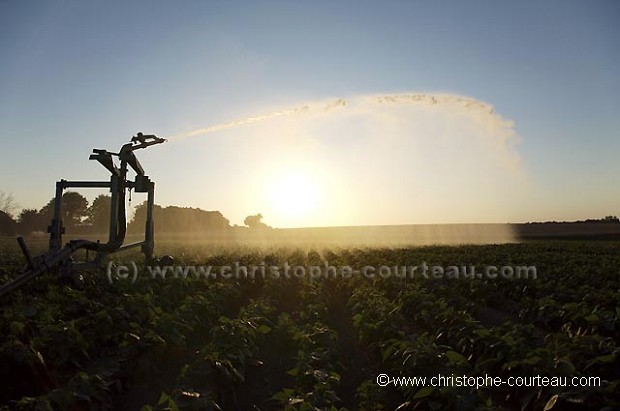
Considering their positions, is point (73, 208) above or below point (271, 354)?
above

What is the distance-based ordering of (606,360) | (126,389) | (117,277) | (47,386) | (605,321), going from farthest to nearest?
1. (117,277)
2. (605,321)
3. (126,389)
4. (47,386)
5. (606,360)

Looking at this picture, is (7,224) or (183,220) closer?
(7,224)

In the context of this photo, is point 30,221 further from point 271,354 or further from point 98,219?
point 271,354

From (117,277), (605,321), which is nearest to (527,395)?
(605,321)

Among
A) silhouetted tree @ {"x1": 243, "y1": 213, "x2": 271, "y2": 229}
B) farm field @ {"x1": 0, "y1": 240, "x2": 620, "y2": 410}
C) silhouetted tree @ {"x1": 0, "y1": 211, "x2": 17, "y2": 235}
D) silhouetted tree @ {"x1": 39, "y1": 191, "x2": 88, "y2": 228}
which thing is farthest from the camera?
silhouetted tree @ {"x1": 243, "y1": 213, "x2": 271, "y2": 229}

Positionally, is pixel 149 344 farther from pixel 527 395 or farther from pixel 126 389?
pixel 527 395

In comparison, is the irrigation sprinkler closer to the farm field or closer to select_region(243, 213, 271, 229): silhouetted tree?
the farm field

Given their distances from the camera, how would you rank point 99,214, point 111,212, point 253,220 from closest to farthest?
1. point 111,212
2. point 99,214
3. point 253,220

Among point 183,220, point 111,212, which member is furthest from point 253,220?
point 111,212

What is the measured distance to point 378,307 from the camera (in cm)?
1163

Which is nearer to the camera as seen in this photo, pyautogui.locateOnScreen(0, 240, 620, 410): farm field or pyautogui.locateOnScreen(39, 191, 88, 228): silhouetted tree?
pyautogui.locateOnScreen(0, 240, 620, 410): farm field

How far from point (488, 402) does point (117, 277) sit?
11.3 meters

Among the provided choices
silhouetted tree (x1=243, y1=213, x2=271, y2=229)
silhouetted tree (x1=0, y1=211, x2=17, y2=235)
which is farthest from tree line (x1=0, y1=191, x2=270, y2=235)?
silhouetted tree (x1=243, y1=213, x2=271, y2=229)

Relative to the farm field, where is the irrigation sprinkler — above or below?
above
